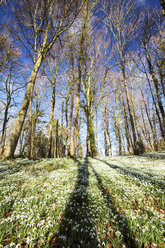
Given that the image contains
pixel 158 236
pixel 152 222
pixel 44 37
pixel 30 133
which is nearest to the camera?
pixel 158 236

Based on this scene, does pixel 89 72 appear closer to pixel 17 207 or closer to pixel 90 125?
pixel 90 125

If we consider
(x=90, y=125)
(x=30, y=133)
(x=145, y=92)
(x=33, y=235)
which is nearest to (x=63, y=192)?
(x=33, y=235)

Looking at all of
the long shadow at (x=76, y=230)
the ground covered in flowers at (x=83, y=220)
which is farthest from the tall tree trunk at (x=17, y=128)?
the long shadow at (x=76, y=230)

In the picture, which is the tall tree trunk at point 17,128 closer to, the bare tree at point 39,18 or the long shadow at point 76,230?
the bare tree at point 39,18

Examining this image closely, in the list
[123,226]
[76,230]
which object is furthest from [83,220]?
[123,226]

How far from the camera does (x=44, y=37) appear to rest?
12258 millimetres

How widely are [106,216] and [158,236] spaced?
43.6 inches

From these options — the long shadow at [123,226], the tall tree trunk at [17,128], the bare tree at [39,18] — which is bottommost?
the long shadow at [123,226]

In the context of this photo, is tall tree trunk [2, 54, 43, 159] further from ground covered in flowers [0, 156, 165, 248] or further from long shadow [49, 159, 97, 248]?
long shadow [49, 159, 97, 248]

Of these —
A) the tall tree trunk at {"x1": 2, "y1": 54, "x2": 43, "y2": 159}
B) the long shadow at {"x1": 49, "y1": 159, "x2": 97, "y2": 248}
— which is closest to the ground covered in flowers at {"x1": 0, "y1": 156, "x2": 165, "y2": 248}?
the long shadow at {"x1": 49, "y1": 159, "x2": 97, "y2": 248}

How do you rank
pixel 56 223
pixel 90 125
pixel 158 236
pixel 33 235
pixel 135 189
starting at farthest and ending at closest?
pixel 90 125
pixel 135 189
pixel 56 223
pixel 158 236
pixel 33 235

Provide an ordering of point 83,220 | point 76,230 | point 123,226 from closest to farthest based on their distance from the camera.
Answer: point 76,230, point 123,226, point 83,220

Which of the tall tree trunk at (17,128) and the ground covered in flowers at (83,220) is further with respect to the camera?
the tall tree trunk at (17,128)

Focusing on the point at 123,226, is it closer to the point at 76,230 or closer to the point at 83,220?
the point at 83,220
